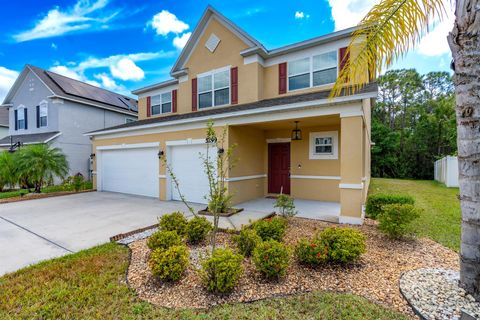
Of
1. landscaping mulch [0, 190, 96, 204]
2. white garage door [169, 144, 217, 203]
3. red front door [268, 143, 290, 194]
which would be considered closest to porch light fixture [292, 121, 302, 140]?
red front door [268, 143, 290, 194]

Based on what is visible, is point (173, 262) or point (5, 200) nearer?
point (173, 262)

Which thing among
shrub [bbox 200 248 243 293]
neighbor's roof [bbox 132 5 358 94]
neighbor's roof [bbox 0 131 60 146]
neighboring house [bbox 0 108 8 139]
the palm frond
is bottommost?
shrub [bbox 200 248 243 293]

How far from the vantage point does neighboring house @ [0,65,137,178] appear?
1532 cm

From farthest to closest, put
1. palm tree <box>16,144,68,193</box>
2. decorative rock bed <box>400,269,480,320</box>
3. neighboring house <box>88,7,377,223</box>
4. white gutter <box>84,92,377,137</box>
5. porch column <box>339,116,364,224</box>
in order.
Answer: palm tree <box>16,144,68,193</box>, neighboring house <box>88,7,377,223</box>, porch column <box>339,116,364,224</box>, white gutter <box>84,92,377,137</box>, decorative rock bed <box>400,269,480,320</box>

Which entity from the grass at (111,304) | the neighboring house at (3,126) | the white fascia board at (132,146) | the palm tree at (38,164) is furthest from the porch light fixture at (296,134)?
the neighboring house at (3,126)

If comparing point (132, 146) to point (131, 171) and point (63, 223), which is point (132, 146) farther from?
point (63, 223)

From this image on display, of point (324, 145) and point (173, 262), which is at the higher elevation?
point (324, 145)

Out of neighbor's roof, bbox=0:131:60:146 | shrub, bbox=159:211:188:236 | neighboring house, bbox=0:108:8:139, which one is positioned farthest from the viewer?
neighboring house, bbox=0:108:8:139

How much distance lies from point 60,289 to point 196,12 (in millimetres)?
11690

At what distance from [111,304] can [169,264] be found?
79cm

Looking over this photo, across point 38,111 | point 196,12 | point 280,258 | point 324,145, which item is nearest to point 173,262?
point 280,258

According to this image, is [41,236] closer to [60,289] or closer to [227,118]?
[60,289]

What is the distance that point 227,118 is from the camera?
26.5ft

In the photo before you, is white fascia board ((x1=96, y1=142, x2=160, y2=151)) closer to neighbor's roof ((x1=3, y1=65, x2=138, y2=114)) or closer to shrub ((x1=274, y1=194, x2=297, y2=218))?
neighbor's roof ((x1=3, y1=65, x2=138, y2=114))
